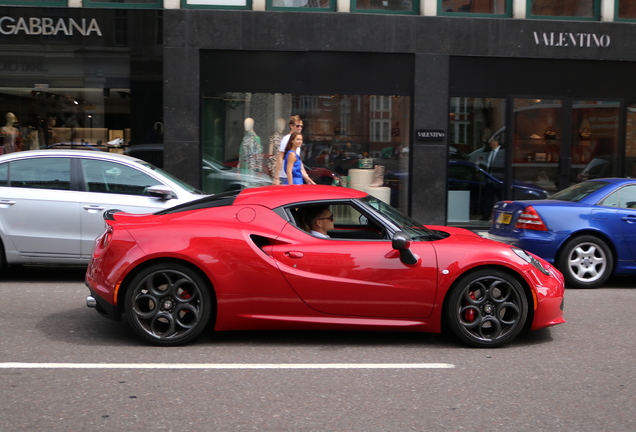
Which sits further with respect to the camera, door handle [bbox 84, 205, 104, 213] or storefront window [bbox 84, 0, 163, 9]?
storefront window [bbox 84, 0, 163, 9]

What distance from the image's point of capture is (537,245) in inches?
354

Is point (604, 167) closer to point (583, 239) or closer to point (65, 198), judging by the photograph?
point (583, 239)

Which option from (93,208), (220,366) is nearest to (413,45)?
(93,208)

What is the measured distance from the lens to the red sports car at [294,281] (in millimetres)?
5793

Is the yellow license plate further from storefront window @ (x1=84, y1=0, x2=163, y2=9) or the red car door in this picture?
storefront window @ (x1=84, y1=0, x2=163, y2=9)

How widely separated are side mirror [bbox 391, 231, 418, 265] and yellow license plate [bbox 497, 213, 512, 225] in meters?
4.01

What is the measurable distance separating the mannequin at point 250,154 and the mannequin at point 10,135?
4424mm

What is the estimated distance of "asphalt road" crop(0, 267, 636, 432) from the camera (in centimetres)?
433

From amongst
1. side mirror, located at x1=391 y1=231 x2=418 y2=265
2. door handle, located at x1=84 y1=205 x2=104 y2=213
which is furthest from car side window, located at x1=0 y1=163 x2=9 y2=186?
side mirror, located at x1=391 y1=231 x2=418 y2=265

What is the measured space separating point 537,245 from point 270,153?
6640mm

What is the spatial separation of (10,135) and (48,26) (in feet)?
7.52

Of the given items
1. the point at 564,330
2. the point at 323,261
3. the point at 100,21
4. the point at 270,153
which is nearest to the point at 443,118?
the point at 270,153

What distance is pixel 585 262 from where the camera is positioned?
9055 millimetres

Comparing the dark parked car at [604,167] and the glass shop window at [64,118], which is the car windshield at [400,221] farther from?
the dark parked car at [604,167]
